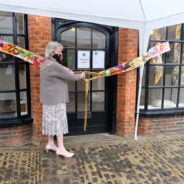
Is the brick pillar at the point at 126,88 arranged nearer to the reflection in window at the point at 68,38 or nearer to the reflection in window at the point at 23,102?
the reflection in window at the point at 68,38

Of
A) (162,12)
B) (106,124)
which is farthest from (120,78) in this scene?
(162,12)

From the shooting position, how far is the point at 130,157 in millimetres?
3381

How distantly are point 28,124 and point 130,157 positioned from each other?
1.88 m

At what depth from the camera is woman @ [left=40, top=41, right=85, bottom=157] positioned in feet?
10.2

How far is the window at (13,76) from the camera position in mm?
3486

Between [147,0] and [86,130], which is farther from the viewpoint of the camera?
[86,130]

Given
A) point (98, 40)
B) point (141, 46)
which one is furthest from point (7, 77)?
point (141, 46)

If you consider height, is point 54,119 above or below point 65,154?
above

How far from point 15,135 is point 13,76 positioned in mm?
1034

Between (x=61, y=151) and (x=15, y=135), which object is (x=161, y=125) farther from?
(x=15, y=135)

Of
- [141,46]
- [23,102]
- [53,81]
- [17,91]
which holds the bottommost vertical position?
[23,102]

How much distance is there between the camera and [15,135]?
3719 millimetres

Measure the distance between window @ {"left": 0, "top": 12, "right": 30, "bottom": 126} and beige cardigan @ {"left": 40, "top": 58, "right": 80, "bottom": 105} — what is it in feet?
2.16

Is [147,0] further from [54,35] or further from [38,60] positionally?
[38,60]
